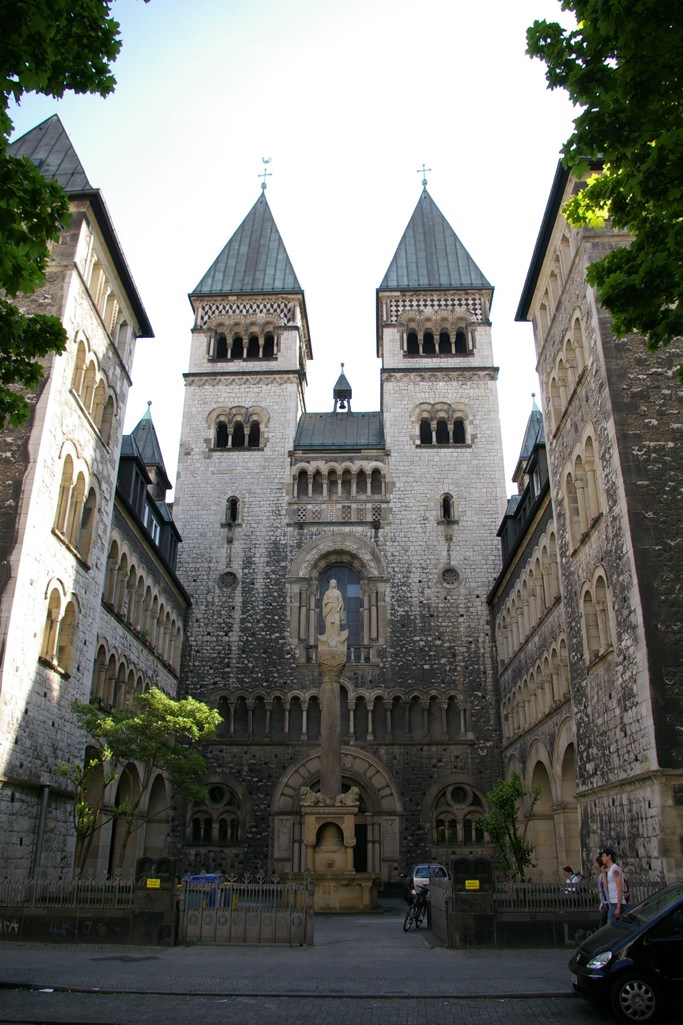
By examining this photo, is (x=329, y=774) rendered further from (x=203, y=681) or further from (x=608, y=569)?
(x=203, y=681)

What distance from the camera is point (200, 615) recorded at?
36.7 metres

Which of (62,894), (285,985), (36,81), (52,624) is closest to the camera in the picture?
(36,81)

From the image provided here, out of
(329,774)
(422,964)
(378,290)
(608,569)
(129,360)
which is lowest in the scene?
(422,964)

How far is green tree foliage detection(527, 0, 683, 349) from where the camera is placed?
8766 mm

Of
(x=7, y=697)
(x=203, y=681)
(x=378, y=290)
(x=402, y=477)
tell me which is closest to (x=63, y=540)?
(x=7, y=697)

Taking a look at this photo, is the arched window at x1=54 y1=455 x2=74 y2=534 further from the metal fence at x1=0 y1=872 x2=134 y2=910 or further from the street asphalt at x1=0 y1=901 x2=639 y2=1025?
the street asphalt at x1=0 y1=901 x2=639 y2=1025

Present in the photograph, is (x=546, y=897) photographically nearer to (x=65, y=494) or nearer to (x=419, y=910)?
(x=419, y=910)

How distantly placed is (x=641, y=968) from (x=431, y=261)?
40.5 metres

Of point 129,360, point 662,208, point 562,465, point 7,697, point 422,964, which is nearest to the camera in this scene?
point 662,208

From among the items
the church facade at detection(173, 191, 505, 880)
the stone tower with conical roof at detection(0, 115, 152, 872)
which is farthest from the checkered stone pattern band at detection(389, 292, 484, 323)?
the stone tower with conical roof at detection(0, 115, 152, 872)

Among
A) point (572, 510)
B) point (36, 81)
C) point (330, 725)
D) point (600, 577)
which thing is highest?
point (572, 510)

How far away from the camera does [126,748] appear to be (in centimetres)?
2208

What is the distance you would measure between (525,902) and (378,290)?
113ft

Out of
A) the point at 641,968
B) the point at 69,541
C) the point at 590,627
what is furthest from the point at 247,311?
the point at 641,968
